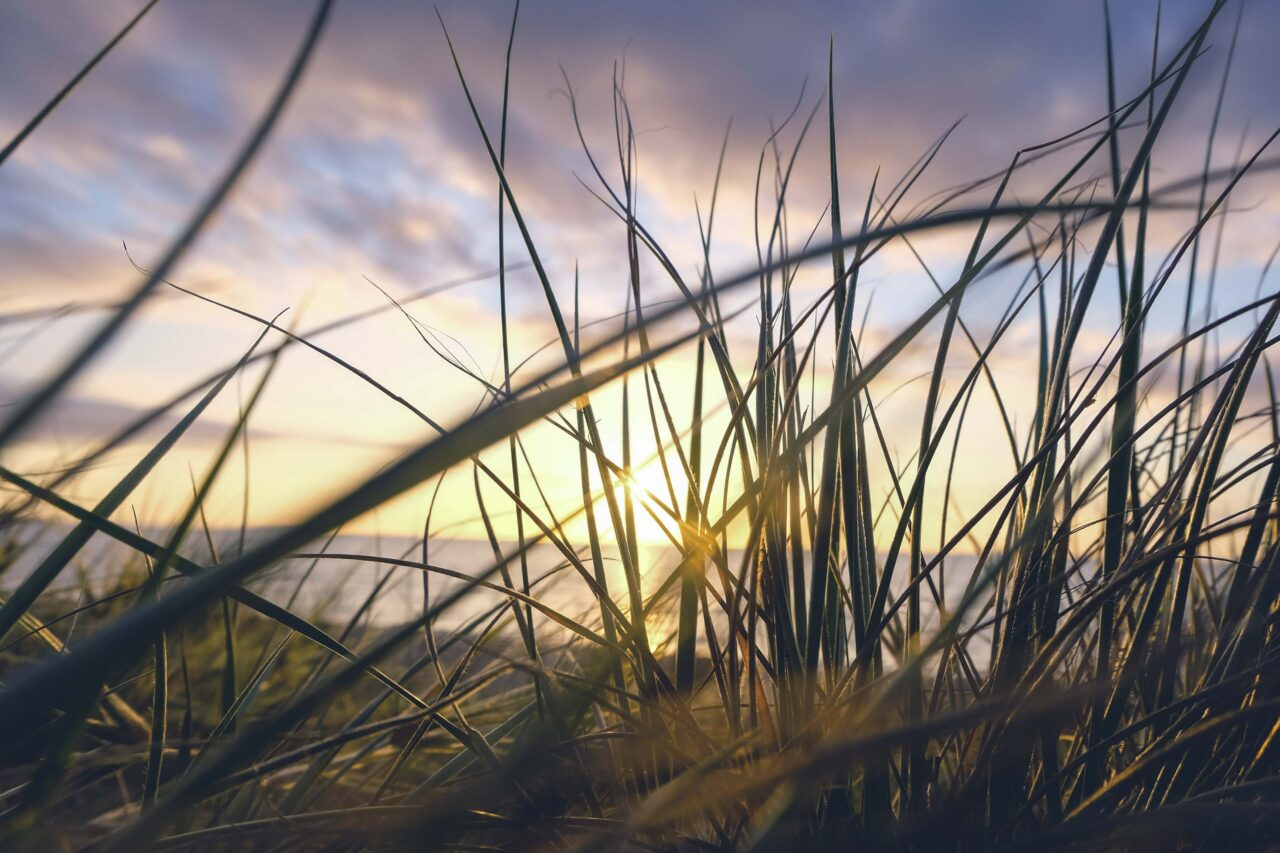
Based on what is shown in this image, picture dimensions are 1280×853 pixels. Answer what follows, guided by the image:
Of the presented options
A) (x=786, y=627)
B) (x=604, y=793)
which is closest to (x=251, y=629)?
(x=604, y=793)

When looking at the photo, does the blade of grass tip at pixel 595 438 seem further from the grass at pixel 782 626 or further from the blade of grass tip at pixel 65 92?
the blade of grass tip at pixel 65 92

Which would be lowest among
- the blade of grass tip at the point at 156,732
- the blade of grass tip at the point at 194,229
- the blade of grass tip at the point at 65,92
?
the blade of grass tip at the point at 156,732

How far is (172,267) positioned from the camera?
32 cm

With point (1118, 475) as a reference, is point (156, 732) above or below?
below

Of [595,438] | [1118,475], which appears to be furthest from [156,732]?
[1118,475]

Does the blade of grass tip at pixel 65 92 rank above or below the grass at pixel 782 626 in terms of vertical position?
above

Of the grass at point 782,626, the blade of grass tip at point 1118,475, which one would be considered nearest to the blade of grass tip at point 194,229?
the grass at point 782,626

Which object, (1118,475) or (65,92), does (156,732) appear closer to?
(65,92)

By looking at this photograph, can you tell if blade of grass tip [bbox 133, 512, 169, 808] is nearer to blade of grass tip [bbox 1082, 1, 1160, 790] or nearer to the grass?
the grass

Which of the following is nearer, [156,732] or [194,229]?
[194,229]

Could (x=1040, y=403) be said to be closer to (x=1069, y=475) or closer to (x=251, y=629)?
(x=1069, y=475)

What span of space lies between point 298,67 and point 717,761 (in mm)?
374

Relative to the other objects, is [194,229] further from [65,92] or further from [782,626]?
[782,626]

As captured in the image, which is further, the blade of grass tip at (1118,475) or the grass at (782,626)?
the blade of grass tip at (1118,475)
